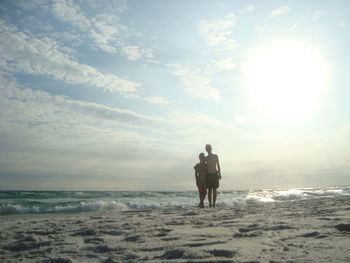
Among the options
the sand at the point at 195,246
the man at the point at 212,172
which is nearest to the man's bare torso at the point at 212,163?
the man at the point at 212,172

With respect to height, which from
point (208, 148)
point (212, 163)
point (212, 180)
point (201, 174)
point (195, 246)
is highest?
point (208, 148)

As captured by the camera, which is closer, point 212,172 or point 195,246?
point 195,246

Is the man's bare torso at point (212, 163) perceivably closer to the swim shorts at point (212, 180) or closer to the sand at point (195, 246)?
the swim shorts at point (212, 180)

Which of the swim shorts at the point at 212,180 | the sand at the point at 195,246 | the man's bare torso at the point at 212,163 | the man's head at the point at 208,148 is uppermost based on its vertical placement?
the man's head at the point at 208,148

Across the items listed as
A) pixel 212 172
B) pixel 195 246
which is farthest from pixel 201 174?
pixel 195 246

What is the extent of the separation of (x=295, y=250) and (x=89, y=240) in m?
2.23

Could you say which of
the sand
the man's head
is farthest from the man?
Answer: the sand

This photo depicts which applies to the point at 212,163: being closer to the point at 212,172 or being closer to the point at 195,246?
the point at 212,172

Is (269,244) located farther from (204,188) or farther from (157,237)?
(204,188)

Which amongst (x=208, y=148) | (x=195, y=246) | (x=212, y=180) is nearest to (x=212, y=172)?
(x=212, y=180)

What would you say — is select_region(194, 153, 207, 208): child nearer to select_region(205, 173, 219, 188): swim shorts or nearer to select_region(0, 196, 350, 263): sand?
select_region(205, 173, 219, 188): swim shorts

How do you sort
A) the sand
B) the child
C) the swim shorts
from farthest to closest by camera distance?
the child, the swim shorts, the sand

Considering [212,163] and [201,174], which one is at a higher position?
[212,163]

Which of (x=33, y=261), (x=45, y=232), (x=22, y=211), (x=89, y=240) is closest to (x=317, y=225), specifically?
(x=89, y=240)
